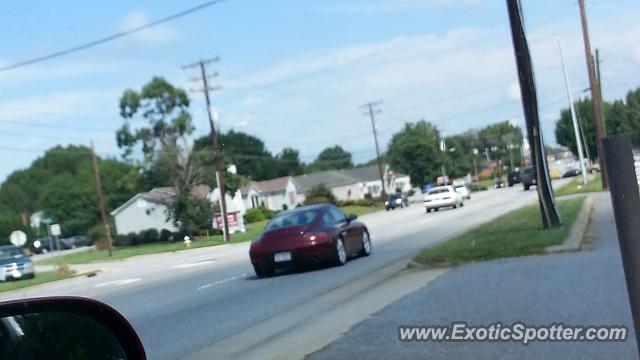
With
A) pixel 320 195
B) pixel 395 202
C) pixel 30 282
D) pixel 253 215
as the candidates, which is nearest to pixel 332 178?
pixel 395 202

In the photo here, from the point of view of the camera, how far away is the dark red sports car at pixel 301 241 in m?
16.1

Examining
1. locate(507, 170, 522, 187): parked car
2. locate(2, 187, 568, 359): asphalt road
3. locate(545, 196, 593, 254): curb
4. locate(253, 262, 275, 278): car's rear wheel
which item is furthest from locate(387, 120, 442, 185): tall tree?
locate(253, 262, 275, 278): car's rear wheel

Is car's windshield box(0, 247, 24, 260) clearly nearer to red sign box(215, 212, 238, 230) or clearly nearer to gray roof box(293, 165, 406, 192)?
red sign box(215, 212, 238, 230)

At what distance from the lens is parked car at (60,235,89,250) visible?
69000mm

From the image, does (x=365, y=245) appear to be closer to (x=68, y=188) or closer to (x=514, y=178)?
(x=68, y=188)

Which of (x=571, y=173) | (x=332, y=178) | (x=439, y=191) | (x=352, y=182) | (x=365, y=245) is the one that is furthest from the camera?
(x=352, y=182)

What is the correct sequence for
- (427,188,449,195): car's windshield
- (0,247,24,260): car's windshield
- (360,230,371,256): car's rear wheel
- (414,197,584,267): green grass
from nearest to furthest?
(414,197,584,267): green grass
(360,230,371,256): car's rear wheel
(0,247,24,260): car's windshield
(427,188,449,195): car's windshield

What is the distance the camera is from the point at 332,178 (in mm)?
86438

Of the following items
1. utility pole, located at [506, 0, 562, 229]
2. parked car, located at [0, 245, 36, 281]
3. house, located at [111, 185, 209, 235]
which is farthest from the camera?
house, located at [111, 185, 209, 235]

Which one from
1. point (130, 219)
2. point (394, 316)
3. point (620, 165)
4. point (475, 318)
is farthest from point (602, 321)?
point (130, 219)

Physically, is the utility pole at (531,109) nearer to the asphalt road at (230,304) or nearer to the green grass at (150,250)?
the asphalt road at (230,304)

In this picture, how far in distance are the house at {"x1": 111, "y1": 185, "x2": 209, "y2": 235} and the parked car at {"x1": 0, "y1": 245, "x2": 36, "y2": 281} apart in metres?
25.4

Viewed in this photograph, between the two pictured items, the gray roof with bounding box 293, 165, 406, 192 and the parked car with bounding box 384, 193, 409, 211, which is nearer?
the parked car with bounding box 384, 193, 409, 211

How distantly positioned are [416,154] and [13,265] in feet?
233
